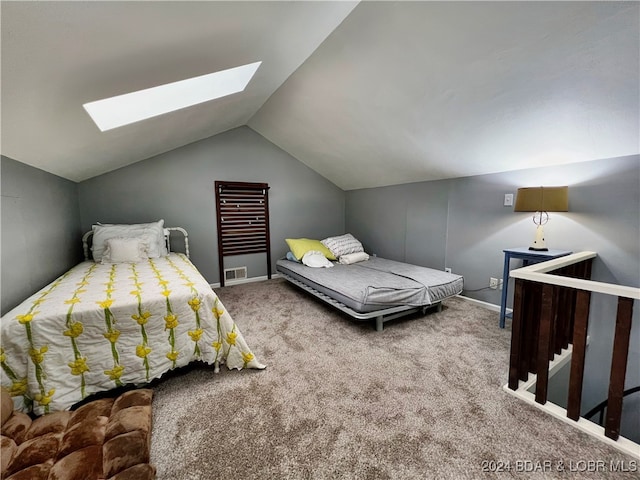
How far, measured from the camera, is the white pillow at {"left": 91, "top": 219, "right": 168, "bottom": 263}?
2814mm

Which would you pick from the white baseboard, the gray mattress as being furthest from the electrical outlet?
the white baseboard

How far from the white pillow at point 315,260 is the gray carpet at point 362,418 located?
1293mm

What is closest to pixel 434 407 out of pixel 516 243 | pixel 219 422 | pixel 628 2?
pixel 219 422

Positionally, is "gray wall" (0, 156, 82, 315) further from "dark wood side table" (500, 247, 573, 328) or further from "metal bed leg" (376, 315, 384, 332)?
"dark wood side table" (500, 247, 573, 328)

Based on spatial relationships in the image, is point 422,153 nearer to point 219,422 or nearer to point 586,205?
point 586,205

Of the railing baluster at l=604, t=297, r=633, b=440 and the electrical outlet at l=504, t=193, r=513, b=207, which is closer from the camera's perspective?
the railing baluster at l=604, t=297, r=633, b=440

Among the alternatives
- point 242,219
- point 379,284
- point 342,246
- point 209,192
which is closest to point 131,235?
point 209,192

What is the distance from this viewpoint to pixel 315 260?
139 inches

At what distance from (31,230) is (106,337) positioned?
4.26ft

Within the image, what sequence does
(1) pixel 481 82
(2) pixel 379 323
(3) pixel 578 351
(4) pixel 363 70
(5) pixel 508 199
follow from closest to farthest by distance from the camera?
(3) pixel 578 351
(1) pixel 481 82
(4) pixel 363 70
(2) pixel 379 323
(5) pixel 508 199

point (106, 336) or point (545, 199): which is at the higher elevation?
point (545, 199)

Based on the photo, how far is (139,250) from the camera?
278cm

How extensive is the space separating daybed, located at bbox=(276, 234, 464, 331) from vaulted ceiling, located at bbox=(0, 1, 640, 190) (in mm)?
1393

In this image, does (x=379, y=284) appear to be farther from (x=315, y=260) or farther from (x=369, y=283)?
(x=315, y=260)
